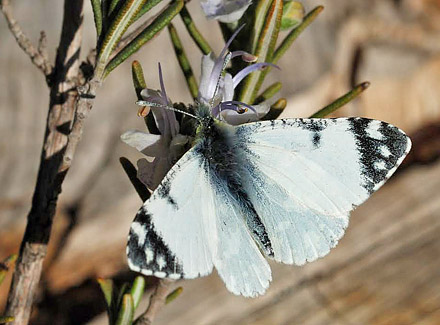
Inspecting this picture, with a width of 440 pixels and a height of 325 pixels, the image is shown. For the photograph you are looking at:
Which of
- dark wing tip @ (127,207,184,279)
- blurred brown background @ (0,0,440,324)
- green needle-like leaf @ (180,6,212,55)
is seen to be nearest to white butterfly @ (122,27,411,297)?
dark wing tip @ (127,207,184,279)

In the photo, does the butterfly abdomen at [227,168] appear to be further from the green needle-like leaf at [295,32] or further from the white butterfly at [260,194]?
the green needle-like leaf at [295,32]

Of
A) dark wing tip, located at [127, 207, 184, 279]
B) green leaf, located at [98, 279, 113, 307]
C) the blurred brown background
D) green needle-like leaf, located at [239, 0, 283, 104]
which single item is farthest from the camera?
the blurred brown background

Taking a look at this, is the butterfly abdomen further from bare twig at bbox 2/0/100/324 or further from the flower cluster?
bare twig at bbox 2/0/100/324

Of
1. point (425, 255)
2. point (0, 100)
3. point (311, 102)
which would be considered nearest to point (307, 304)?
point (425, 255)

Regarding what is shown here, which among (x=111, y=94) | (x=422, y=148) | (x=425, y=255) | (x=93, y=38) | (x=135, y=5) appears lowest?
(x=422, y=148)

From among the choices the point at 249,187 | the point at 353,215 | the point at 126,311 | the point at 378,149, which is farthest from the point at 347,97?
the point at 353,215

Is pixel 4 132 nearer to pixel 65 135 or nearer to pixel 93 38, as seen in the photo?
pixel 93 38

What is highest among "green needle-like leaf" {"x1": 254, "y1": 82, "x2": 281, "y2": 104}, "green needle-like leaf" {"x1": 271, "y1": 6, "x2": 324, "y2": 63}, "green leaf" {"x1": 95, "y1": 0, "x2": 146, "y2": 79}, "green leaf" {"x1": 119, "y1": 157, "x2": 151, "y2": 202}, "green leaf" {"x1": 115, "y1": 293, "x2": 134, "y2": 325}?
"green leaf" {"x1": 95, "y1": 0, "x2": 146, "y2": 79}
